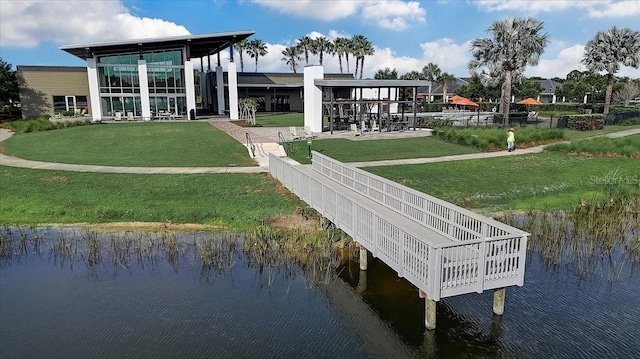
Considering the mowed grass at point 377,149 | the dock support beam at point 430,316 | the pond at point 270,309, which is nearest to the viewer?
the pond at point 270,309

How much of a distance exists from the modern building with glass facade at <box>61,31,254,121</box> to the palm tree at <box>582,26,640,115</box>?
3539 centimetres

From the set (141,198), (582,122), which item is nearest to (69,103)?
(141,198)

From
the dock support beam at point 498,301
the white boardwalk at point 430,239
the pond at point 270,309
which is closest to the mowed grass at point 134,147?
the pond at point 270,309

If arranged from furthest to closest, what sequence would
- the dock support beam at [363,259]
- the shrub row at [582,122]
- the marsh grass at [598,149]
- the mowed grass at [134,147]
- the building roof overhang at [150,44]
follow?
the building roof overhang at [150,44], the shrub row at [582,122], the marsh grass at [598,149], the mowed grass at [134,147], the dock support beam at [363,259]

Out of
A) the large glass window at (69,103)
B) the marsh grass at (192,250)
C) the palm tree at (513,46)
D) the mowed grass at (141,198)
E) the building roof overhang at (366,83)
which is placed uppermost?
the palm tree at (513,46)

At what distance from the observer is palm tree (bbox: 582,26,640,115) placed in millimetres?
47031

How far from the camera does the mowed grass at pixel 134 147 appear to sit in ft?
75.6

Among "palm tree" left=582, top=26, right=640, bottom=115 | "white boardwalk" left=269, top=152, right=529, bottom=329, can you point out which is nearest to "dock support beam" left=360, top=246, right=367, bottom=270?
"white boardwalk" left=269, top=152, right=529, bottom=329

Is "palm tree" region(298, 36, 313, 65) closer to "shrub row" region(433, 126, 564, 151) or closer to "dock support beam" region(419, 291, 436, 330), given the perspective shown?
"shrub row" region(433, 126, 564, 151)

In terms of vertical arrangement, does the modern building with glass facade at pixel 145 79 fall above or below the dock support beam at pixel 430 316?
above

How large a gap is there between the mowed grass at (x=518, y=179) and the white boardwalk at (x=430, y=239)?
559 centimetres

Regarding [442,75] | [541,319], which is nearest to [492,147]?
[541,319]

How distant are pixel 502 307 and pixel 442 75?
251 feet

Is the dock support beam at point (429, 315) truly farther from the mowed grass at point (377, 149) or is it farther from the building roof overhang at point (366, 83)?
the building roof overhang at point (366, 83)
